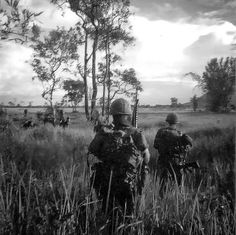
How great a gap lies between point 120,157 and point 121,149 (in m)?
0.08

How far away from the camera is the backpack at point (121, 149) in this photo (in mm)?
3547

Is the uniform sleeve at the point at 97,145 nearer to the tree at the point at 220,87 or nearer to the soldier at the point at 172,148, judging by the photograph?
the soldier at the point at 172,148

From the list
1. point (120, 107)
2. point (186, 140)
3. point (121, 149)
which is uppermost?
point (120, 107)

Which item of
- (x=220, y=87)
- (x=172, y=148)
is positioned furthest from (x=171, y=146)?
(x=220, y=87)

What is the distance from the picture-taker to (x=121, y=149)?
11.7ft

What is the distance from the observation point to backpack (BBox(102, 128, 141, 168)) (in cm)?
355

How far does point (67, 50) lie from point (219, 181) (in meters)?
25.0

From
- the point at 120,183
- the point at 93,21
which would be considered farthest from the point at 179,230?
the point at 93,21

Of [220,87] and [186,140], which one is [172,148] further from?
[220,87]

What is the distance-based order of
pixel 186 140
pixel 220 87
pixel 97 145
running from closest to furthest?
pixel 97 145, pixel 186 140, pixel 220 87

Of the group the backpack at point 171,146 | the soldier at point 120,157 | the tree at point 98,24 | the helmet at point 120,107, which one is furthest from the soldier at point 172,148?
the tree at point 98,24

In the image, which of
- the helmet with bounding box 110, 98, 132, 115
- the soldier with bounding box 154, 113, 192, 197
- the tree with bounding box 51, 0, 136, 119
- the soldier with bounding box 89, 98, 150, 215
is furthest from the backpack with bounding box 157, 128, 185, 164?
the tree with bounding box 51, 0, 136, 119

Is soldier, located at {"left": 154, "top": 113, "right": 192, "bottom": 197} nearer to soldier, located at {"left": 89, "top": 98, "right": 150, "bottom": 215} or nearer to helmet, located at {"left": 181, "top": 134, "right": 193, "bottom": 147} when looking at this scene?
helmet, located at {"left": 181, "top": 134, "right": 193, "bottom": 147}

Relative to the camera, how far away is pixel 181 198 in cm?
302
